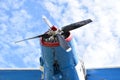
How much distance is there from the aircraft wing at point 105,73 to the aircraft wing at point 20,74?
439 centimetres

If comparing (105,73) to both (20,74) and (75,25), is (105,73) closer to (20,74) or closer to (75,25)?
(20,74)

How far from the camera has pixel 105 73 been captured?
1273 inches

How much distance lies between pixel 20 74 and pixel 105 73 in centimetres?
681

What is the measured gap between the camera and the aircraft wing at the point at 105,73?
3168 centimetres

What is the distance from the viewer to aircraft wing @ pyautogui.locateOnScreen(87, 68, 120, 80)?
3168 centimetres

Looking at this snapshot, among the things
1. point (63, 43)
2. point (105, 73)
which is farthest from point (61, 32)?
point (105, 73)

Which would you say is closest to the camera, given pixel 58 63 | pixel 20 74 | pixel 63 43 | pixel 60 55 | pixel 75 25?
pixel 63 43

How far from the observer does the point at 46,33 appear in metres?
24.2

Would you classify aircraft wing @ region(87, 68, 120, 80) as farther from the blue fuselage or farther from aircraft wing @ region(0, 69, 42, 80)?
the blue fuselage

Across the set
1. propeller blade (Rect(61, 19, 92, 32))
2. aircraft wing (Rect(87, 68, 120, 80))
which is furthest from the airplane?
aircraft wing (Rect(87, 68, 120, 80))

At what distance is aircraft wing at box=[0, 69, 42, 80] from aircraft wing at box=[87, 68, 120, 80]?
439 cm

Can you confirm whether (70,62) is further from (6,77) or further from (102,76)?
(6,77)

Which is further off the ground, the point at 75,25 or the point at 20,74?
the point at 75,25

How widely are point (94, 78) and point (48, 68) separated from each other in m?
7.48
